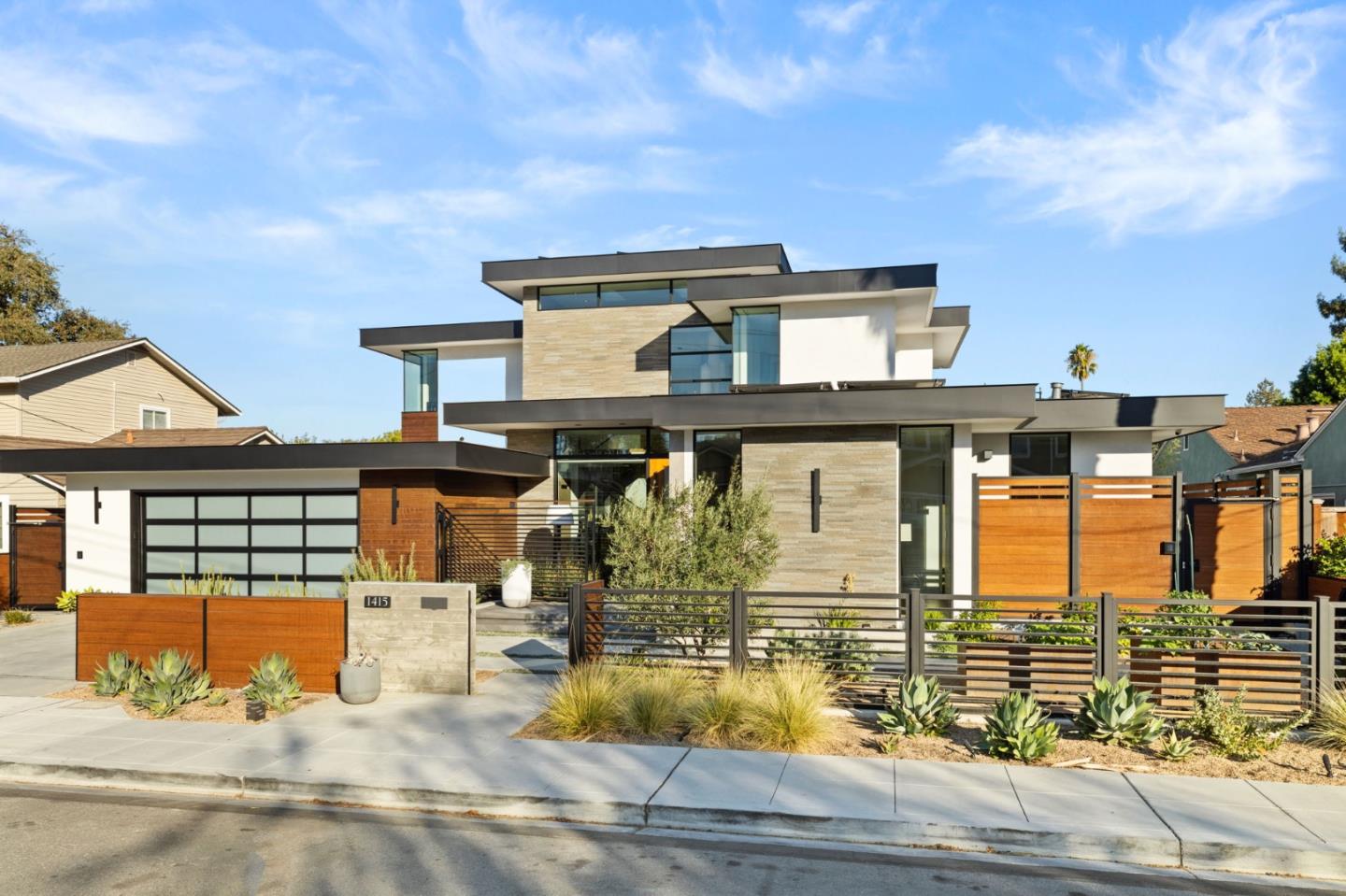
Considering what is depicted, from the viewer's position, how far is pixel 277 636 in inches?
520

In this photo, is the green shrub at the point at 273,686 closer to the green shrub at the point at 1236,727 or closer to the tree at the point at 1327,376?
the green shrub at the point at 1236,727

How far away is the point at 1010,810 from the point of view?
7.86 meters

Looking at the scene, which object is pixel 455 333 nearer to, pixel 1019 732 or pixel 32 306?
pixel 1019 732

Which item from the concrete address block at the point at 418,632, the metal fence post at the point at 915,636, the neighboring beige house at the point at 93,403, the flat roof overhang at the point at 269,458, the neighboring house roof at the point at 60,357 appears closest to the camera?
the metal fence post at the point at 915,636

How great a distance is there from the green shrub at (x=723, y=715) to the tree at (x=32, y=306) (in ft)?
151

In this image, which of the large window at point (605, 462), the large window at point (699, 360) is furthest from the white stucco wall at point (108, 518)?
the large window at point (699, 360)

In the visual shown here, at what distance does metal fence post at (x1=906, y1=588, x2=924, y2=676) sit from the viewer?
1098 centimetres

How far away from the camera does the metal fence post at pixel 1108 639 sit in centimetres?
1057

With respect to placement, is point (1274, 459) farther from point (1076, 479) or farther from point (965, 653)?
point (965, 653)

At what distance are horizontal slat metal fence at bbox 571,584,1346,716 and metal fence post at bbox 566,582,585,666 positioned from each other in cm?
2

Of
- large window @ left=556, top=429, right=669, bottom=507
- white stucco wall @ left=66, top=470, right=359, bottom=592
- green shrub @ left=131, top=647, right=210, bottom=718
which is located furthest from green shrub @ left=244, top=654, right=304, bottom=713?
large window @ left=556, top=429, right=669, bottom=507

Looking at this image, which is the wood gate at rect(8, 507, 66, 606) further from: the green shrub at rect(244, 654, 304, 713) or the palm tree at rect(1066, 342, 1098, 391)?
the palm tree at rect(1066, 342, 1098, 391)

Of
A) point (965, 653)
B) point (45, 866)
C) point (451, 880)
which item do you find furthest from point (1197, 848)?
point (45, 866)

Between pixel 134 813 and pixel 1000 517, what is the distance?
46.9 feet
